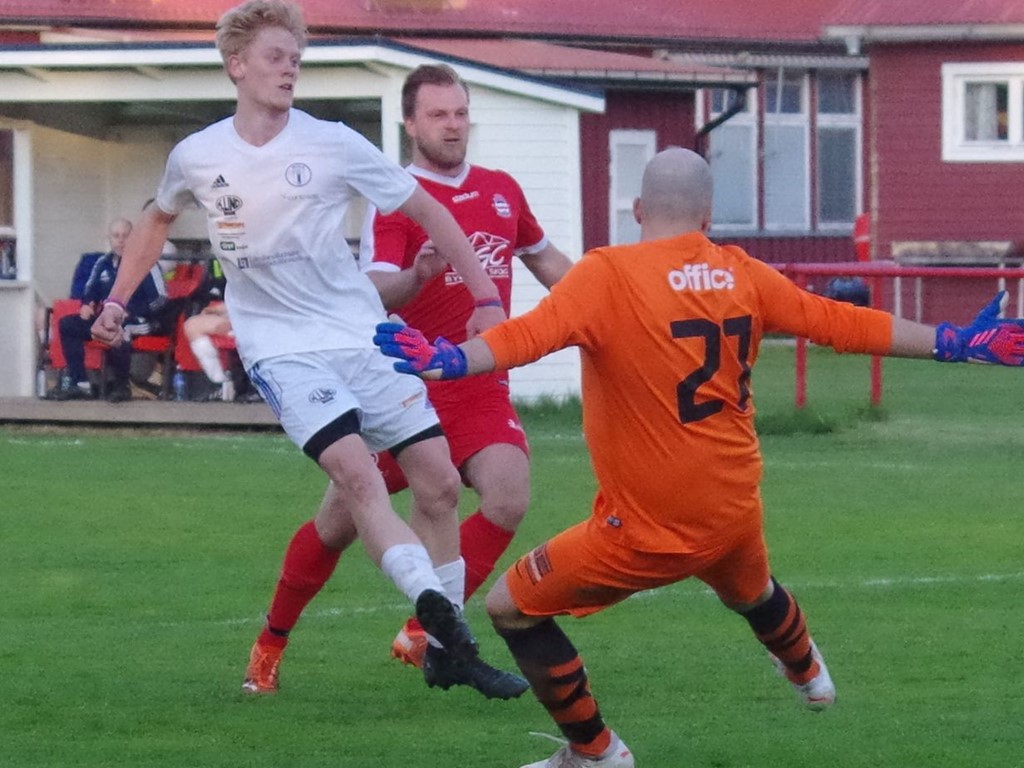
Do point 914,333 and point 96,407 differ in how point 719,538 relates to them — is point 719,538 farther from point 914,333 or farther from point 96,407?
point 96,407

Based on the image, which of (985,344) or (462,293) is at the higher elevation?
(462,293)

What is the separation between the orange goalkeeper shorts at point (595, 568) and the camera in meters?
5.87

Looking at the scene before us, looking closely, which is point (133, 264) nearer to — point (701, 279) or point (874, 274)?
point (701, 279)

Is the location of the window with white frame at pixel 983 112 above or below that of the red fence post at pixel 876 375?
above

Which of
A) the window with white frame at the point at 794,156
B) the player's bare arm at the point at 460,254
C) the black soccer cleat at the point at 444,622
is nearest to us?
the black soccer cleat at the point at 444,622

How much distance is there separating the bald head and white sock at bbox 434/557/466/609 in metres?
1.73

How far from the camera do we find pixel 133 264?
729cm

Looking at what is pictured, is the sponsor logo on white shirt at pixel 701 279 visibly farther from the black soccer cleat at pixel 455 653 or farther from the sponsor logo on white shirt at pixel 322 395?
the sponsor logo on white shirt at pixel 322 395

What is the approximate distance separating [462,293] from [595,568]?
7.29 ft

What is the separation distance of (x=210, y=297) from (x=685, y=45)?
644 inches

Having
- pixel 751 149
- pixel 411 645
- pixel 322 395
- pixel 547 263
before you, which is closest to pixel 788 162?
pixel 751 149

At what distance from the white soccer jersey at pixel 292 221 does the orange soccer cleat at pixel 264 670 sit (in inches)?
43.8

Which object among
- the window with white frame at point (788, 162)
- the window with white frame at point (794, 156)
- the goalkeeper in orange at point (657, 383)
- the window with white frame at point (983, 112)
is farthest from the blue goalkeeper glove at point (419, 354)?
the window with white frame at point (788, 162)

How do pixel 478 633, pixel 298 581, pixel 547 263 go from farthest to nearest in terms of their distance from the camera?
pixel 478 633
pixel 547 263
pixel 298 581
